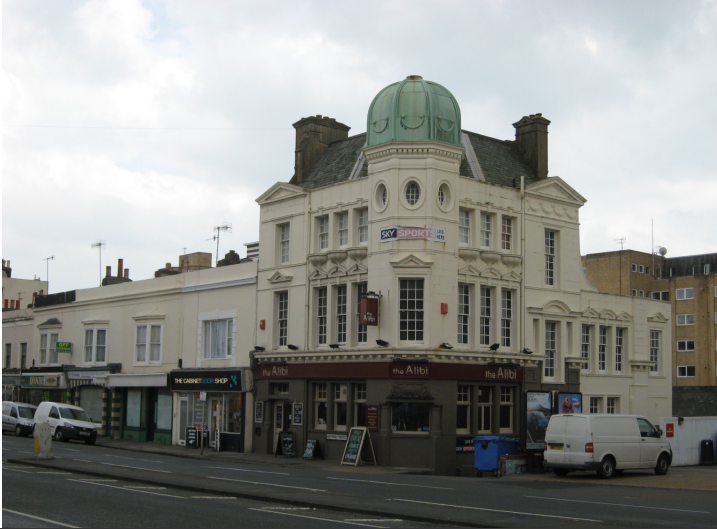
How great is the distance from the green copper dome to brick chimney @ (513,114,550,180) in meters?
6.61

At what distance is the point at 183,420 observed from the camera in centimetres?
3950

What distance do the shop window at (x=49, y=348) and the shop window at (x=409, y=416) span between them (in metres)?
27.3

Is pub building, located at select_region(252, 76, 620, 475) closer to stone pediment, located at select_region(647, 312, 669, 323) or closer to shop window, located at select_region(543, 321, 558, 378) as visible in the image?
shop window, located at select_region(543, 321, 558, 378)

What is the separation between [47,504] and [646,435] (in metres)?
19.0

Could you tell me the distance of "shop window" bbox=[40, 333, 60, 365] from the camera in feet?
164

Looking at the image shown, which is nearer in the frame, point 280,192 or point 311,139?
point 280,192

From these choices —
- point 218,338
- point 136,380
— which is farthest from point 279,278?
point 136,380

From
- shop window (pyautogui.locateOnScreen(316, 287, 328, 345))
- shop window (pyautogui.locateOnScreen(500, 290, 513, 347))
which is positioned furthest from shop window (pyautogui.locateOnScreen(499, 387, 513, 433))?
shop window (pyautogui.locateOnScreen(316, 287, 328, 345))

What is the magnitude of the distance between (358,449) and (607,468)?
8.53 m

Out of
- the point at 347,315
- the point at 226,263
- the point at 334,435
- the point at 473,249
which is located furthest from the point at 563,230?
the point at 226,263

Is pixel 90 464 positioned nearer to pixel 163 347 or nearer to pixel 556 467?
pixel 556 467

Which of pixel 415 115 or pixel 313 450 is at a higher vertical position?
pixel 415 115

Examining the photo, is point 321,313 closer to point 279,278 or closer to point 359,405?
point 279,278

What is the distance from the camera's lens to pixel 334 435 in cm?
3170
